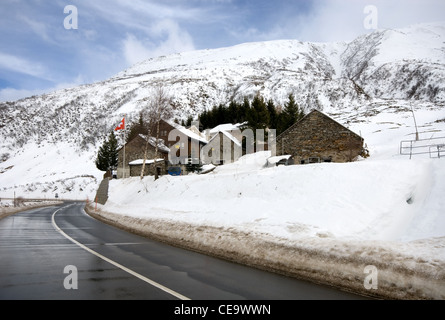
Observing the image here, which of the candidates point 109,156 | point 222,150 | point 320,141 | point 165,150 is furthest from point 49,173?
point 320,141

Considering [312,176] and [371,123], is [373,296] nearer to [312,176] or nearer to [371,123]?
[312,176]

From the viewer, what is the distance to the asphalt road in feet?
19.1

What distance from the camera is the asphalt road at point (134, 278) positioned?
19.1ft

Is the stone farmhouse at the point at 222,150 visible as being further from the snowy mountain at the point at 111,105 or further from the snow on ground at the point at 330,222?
the snowy mountain at the point at 111,105

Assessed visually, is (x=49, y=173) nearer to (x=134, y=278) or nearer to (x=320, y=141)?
(x=320, y=141)

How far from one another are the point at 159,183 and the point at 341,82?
123 metres

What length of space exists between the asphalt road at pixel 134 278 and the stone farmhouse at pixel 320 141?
24655 mm

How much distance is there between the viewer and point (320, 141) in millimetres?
32688

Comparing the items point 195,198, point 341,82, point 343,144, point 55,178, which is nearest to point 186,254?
point 195,198

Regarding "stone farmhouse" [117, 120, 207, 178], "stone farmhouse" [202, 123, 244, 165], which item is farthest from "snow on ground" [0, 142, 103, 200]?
"stone farmhouse" [202, 123, 244, 165]

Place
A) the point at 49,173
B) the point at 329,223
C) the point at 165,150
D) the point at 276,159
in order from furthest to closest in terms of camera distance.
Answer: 1. the point at 49,173
2. the point at 165,150
3. the point at 276,159
4. the point at 329,223

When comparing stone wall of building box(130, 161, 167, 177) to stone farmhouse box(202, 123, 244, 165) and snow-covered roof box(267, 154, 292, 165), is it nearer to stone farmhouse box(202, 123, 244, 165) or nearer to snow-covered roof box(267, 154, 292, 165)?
stone farmhouse box(202, 123, 244, 165)

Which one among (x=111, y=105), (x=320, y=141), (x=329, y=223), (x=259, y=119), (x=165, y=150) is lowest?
(x=329, y=223)

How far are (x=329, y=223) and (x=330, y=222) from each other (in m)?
0.15
